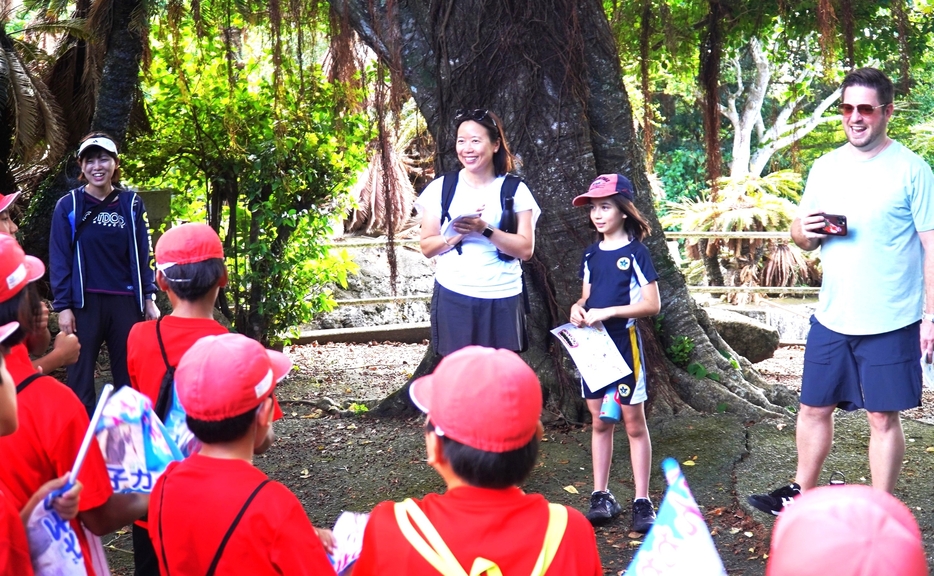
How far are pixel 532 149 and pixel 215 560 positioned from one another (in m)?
4.24

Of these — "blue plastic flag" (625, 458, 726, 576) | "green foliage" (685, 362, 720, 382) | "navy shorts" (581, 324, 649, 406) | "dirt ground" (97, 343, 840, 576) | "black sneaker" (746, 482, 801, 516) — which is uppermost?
"blue plastic flag" (625, 458, 726, 576)

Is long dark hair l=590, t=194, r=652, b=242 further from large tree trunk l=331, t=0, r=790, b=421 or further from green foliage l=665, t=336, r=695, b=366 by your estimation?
green foliage l=665, t=336, r=695, b=366

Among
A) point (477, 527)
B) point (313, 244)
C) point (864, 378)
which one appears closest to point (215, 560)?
point (477, 527)

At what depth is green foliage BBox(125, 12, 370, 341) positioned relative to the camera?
28.0ft

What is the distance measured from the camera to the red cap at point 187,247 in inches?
123

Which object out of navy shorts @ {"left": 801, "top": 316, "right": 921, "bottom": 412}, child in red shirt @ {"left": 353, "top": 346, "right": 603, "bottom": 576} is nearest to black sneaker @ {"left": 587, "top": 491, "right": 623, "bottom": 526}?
navy shorts @ {"left": 801, "top": 316, "right": 921, "bottom": 412}

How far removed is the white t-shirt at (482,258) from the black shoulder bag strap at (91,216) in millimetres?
2071

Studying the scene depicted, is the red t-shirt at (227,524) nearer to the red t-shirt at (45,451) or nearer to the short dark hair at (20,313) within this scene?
the red t-shirt at (45,451)

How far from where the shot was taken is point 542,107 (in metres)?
5.99

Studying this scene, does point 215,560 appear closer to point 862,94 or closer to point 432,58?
point 862,94

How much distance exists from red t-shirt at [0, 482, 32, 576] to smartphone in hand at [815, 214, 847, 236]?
3219 millimetres

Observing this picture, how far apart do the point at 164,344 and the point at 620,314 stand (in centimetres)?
202

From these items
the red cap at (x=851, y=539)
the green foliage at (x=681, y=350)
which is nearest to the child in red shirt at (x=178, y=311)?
the red cap at (x=851, y=539)

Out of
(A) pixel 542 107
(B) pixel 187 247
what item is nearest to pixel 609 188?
(A) pixel 542 107
